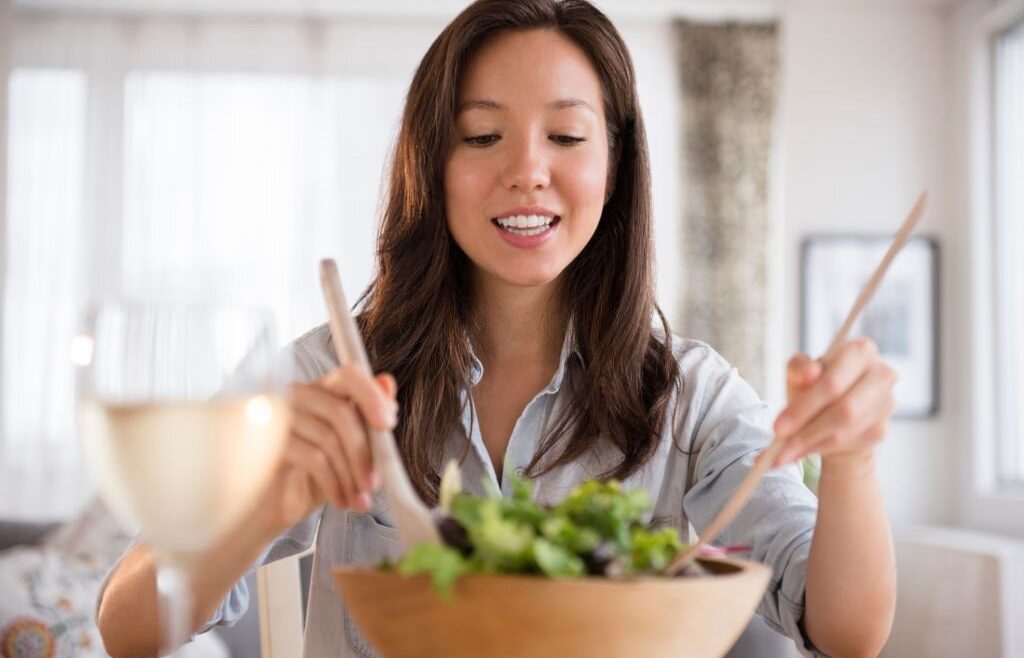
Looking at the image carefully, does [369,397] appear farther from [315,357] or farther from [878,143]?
[878,143]

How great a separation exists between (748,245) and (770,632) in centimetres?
401

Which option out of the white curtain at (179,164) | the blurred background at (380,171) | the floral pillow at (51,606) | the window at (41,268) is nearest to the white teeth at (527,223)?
the floral pillow at (51,606)

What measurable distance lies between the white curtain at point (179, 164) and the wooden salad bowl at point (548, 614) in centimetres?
520

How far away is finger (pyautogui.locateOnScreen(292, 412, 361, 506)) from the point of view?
28.3 inches

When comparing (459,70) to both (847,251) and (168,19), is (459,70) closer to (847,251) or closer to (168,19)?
(847,251)

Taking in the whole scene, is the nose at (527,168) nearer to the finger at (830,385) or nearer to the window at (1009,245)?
the finger at (830,385)

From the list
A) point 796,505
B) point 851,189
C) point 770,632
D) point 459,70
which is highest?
point 851,189

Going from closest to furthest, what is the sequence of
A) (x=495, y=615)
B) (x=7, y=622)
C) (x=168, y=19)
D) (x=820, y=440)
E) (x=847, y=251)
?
(x=495, y=615)
(x=820, y=440)
(x=7, y=622)
(x=847, y=251)
(x=168, y=19)

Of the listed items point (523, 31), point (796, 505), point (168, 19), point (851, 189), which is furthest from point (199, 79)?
point (796, 505)

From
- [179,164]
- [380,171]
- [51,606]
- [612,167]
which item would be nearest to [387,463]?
[612,167]

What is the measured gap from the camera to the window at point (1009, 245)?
473cm

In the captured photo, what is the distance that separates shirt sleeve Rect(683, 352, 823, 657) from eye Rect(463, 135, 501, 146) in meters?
0.41

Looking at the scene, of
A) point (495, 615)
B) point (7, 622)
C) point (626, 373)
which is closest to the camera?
point (495, 615)

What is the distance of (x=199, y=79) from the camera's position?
576cm
